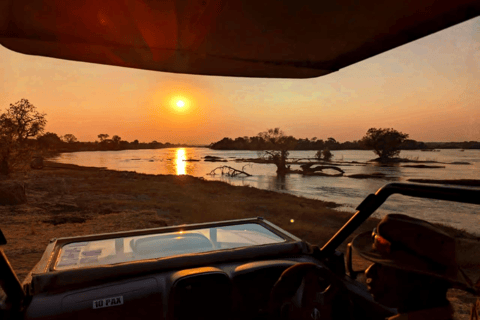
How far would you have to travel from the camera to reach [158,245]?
305cm

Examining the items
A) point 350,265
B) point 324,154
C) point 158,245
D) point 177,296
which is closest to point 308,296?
point 350,265

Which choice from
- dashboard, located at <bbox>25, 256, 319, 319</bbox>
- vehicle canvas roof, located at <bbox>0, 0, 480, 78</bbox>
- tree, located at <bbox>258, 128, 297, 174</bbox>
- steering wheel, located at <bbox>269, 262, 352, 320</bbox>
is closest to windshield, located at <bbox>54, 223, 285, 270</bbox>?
dashboard, located at <bbox>25, 256, 319, 319</bbox>

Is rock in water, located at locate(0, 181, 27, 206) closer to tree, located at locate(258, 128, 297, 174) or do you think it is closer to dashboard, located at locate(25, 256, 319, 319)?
dashboard, located at locate(25, 256, 319, 319)

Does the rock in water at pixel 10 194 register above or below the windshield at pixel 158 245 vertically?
below

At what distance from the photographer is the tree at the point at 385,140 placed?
86375mm

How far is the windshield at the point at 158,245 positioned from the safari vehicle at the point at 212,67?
0.02 meters

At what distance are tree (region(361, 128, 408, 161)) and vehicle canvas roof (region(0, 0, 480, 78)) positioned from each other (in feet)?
299

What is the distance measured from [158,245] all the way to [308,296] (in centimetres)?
150

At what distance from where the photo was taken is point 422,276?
5.03 ft

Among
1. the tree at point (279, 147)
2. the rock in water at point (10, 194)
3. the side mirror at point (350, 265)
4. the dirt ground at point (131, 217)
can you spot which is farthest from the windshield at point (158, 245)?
the tree at point (279, 147)

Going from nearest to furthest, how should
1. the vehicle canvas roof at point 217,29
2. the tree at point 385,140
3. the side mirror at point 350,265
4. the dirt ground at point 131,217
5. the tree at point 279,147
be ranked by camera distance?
the vehicle canvas roof at point 217,29, the side mirror at point 350,265, the dirt ground at point 131,217, the tree at point 279,147, the tree at point 385,140

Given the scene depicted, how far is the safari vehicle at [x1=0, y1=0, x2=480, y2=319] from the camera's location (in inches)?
66.8

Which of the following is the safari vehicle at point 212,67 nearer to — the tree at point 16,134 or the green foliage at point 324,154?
the tree at point 16,134

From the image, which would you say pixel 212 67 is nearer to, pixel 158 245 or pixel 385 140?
pixel 158 245
